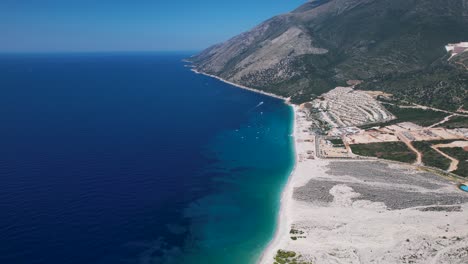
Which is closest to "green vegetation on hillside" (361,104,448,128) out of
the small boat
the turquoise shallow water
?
the turquoise shallow water

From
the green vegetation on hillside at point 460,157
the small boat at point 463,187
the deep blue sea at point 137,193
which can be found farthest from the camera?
the green vegetation on hillside at point 460,157

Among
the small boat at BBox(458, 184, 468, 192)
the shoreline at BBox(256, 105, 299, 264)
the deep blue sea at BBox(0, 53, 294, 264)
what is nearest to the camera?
the shoreline at BBox(256, 105, 299, 264)

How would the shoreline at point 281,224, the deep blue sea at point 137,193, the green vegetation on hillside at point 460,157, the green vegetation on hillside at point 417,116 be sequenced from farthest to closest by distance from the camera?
the green vegetation on hillside at point 417,116 → the green vegetation on hillside at point 460,157 → the deep blue sea at point 137,193 → the shoreline at point 281,224

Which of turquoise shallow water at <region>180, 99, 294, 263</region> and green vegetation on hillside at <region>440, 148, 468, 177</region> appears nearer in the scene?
turquoise shallow water at <region>180, 99, 294, 263</region>

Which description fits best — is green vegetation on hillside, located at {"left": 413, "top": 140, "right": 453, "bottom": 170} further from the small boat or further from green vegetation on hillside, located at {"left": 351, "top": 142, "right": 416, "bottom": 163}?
the small boat

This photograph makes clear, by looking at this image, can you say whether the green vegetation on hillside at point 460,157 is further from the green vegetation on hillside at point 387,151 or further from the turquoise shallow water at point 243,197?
the turquoise shallow water at point 243,197

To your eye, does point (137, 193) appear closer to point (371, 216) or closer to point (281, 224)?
point (281, 224)

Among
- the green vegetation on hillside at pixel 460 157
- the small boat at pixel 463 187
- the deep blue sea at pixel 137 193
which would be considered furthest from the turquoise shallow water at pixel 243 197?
the green vegetation on hillside at pixel 460 157
